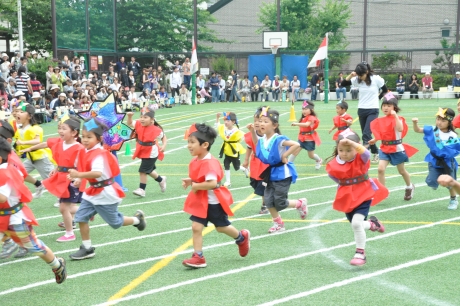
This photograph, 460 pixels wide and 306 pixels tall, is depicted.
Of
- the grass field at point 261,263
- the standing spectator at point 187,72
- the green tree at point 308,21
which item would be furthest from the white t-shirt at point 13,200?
the green tree at point 308,21

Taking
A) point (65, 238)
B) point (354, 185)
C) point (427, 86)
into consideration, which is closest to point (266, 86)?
point (427, 86)

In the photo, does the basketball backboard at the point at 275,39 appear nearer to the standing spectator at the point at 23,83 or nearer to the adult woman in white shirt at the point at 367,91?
the standing spectator at the point at 23,83

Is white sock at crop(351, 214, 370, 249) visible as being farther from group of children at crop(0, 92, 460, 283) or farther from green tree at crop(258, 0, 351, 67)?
green tree at crop(258, 0, 351, 67)

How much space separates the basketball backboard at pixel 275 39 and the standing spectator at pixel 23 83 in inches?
745

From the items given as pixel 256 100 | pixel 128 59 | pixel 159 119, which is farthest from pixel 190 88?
pixel 159 119

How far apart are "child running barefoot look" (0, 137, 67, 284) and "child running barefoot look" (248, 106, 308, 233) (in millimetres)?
3101

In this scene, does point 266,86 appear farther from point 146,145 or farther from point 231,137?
point 146,145

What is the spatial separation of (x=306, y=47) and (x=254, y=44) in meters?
6.19

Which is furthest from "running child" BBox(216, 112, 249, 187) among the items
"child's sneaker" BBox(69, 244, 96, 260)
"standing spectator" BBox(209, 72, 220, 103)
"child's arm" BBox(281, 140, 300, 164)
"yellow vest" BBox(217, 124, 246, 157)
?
"standing spectator" BBox(209, 72, 220, 103)

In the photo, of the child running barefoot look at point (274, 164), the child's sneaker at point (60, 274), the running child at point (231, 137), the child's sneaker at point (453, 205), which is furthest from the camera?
the running child at point (231, 137)

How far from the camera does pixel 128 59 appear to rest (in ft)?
140

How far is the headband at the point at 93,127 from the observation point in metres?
7.62

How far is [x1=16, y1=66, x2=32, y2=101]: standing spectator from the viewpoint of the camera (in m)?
24.4

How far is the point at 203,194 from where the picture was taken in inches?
286
